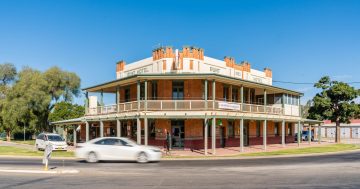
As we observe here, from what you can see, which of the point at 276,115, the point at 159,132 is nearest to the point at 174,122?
the point at 159,132

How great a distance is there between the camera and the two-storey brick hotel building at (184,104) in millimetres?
29891

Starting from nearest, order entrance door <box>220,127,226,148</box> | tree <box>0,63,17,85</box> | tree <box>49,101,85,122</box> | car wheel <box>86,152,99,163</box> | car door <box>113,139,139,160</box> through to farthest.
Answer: car door <box>113,139,139,160</box> < car wheel <box>86,152,99,163</box> < entrance door <box>220,127,226,148</box> < tree <box>49,101,85,122</box> < tree <box>0,63,17,85</box>

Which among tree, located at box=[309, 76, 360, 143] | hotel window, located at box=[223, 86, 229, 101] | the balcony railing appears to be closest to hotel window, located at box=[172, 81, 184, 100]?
the balcony railing

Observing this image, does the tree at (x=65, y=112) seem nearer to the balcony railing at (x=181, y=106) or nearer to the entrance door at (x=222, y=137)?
the balcony railing at (x=181, y=106)

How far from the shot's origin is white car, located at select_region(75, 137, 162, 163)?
20672mm

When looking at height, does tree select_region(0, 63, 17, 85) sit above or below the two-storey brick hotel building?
above

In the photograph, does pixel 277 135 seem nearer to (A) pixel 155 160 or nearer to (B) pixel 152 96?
(B) pixel 152 96

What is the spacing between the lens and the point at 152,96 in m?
34.0

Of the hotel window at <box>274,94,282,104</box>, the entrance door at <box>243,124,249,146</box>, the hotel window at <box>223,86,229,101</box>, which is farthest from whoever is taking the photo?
the hotel window at <box>274,94,282,104</box>

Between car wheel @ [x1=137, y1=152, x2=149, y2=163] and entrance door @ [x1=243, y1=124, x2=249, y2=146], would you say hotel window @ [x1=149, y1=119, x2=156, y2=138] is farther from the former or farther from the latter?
car wheel @ [x1=137, y1=152, x2=149, y2=163]

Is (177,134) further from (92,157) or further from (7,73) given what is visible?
(7,73)

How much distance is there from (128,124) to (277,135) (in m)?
20.3

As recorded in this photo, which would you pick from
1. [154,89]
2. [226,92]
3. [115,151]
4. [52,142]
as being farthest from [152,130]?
[115,151]

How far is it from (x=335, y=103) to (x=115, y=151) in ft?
130
